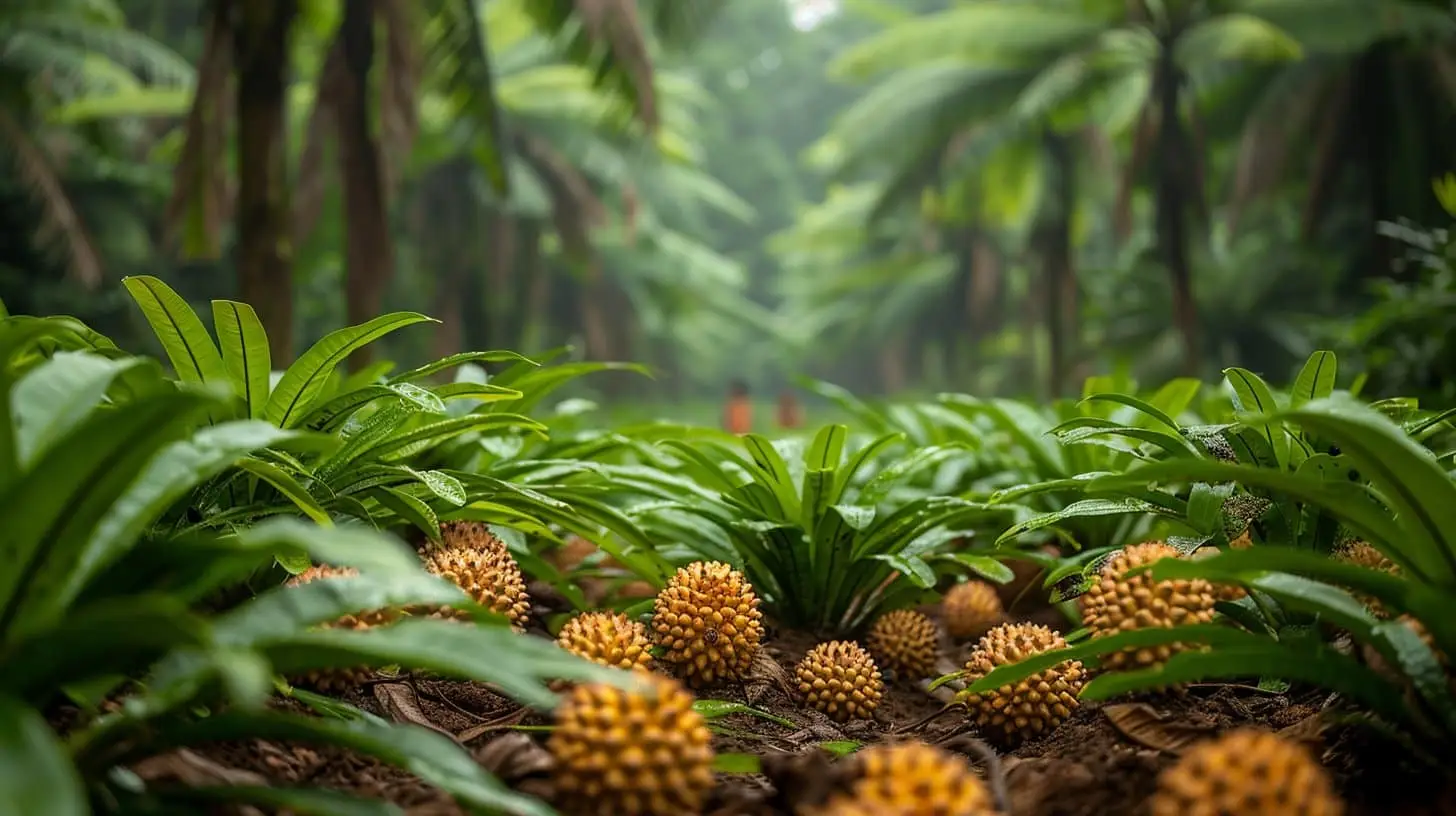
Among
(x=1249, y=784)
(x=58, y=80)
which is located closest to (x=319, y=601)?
(x=1249, y=784)

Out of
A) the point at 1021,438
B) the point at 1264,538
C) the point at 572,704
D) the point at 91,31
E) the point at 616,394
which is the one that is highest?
the point at 91,31

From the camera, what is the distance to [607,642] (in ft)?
3.86

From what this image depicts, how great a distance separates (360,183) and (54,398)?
3.38 metres

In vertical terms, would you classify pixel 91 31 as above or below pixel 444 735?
above

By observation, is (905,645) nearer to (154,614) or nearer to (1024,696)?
(1024,696)

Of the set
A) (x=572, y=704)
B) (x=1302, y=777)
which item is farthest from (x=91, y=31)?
→ (x=1302, y=777)

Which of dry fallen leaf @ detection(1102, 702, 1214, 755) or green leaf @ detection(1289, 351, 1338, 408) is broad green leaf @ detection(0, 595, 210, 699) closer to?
dry fallen leaf @ detection(1102, 702, 1214, 755)

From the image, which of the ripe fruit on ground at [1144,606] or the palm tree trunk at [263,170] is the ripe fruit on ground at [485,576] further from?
the palm tree trunk at [263,170]

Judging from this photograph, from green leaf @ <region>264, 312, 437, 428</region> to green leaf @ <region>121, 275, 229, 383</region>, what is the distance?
8 centimetres

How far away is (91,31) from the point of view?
7.44 metres

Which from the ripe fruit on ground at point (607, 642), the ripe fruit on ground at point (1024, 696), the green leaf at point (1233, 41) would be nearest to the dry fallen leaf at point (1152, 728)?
the ripe fruit on ground at point (1024, 696)

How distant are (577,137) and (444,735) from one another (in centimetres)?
1119

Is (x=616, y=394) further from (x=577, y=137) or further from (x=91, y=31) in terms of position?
(x=91, y=31)

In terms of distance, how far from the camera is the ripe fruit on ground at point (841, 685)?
1370 mm
